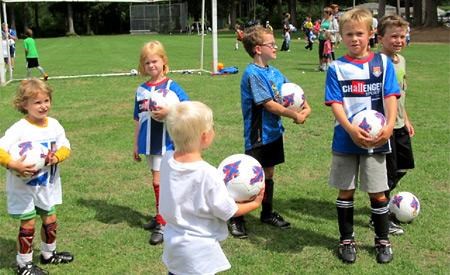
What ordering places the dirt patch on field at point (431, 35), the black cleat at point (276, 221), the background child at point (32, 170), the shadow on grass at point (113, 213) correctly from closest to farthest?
the background child at point (32, 170)
the black cleat at point (276, 221)
the shadow on grass at point (113, 213)
the dirt patch on field at point (431, 35)

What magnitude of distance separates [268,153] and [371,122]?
127 cm

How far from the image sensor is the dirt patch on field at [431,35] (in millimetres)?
35463

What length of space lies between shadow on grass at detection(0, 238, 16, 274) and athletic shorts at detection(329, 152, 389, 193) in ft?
9.21

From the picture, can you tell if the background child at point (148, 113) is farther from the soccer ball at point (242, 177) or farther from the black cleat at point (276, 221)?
the soccer ball at point (242, 177)

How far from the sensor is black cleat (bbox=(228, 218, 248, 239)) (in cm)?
515

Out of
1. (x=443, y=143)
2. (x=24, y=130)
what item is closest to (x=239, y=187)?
(x=24, y=130)

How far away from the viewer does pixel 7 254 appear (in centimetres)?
482

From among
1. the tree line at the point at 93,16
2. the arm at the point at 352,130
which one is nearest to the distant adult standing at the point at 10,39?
the arm at the point at 352,130

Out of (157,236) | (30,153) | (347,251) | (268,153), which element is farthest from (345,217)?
(30,153)

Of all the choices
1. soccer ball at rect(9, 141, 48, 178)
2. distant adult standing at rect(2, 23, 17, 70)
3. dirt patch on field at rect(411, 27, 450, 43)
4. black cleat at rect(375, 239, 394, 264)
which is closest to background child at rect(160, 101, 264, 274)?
soccer ball at rect(9, 141, 48, 178)

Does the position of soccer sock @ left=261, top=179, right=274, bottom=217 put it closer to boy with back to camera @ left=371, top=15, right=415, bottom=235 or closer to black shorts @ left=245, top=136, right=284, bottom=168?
black shorts @ left=245, top=136, right=284, bottom=168

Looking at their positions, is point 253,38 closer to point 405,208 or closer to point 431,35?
point 405,208

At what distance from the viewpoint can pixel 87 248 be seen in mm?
4961

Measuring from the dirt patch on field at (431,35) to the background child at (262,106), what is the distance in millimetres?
32124
